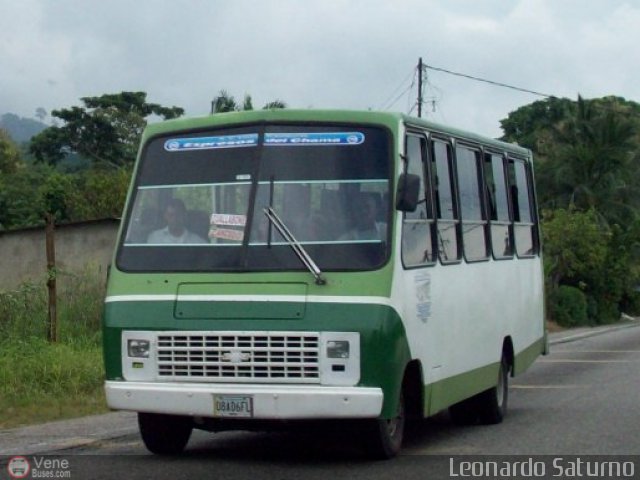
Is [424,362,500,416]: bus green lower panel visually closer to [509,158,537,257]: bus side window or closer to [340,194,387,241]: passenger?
[340,194,387,241]: passenger

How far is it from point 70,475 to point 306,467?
180 centimetres

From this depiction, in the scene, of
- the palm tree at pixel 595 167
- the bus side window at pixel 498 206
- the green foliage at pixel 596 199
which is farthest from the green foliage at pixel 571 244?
the bus side window at pixel 498 206

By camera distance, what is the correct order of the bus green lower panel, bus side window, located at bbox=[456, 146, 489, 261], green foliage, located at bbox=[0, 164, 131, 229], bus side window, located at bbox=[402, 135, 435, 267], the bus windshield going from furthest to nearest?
green foliage, located at bbox=[0, 164, 131, 229], bus side window, located at bbox=[456, 146, 489, 261], the bus green lower panel, bus side window, located at bbox=[402, 135, 435, 267], the bus windshield

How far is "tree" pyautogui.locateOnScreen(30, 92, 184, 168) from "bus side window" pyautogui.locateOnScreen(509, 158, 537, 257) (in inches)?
1679

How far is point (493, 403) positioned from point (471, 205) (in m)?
2.17

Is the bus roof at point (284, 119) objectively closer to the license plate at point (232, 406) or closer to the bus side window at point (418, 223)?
the bus side window at point (418, 223)

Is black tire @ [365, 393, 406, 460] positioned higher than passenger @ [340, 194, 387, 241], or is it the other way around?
passenger @ [340, 194, 387, 241]

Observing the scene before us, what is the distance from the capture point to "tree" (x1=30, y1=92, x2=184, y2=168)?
56844 millimetres

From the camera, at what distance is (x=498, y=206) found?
42.5ft

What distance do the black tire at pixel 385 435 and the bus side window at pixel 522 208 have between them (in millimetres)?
4531

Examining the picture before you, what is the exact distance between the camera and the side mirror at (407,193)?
9.20 meters

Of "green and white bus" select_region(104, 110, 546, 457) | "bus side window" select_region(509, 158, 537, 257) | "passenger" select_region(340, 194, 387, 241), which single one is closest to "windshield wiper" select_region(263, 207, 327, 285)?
"green and white bus" select_region(104, 110, 546, 457)

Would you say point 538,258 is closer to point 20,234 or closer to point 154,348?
point 154,348

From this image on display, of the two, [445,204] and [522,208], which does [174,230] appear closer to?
[445,204]
